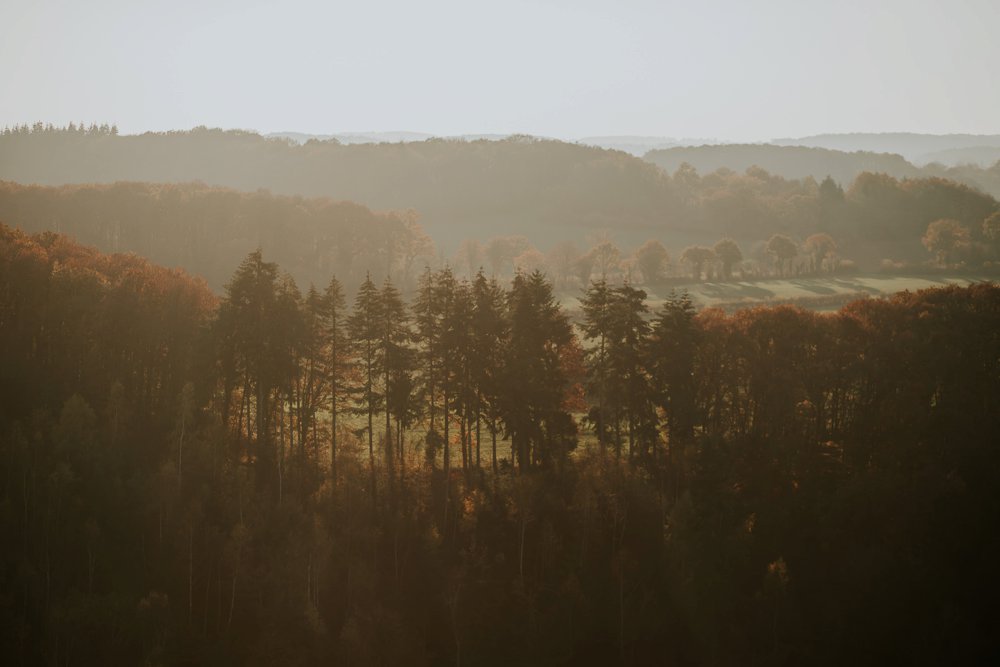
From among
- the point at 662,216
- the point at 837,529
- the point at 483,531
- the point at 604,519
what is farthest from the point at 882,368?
the point at 662,216

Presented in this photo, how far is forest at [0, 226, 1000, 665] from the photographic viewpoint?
44.8m

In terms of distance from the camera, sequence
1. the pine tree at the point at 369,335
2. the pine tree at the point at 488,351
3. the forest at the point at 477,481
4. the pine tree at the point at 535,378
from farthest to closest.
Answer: the pine tree at the point at 488,351, the pine tree at the point at 535,378, the pine tree at the point at 369,335, the forest at the point at 477,481

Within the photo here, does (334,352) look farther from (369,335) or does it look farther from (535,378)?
(535,378)

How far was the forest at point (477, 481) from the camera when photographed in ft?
147

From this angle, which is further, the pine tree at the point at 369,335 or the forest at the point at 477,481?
the pine tree at the point at 369,335

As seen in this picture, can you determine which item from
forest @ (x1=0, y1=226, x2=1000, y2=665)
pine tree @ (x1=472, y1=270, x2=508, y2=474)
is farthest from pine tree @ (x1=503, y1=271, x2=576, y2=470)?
pine tree @ (x1=472, y1=270, x2=508, y2=474)

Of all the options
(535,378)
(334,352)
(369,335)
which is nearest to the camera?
(369,335)

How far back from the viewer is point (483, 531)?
163 feet

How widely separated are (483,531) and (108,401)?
23.6 metres

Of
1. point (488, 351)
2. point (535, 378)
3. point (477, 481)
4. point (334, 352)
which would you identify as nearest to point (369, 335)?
point (334, 352)

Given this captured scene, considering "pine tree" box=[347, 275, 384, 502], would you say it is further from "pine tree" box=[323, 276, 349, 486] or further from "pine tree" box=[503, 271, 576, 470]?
"pine tree" box=[503, 271, 576, 470]

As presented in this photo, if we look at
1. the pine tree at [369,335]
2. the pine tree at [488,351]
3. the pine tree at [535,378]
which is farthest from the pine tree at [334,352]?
the pine tree at [535,378]

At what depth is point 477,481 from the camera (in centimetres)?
5188

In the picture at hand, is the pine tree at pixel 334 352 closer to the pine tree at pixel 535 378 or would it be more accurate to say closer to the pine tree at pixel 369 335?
the pine tree at pixel 369 335
